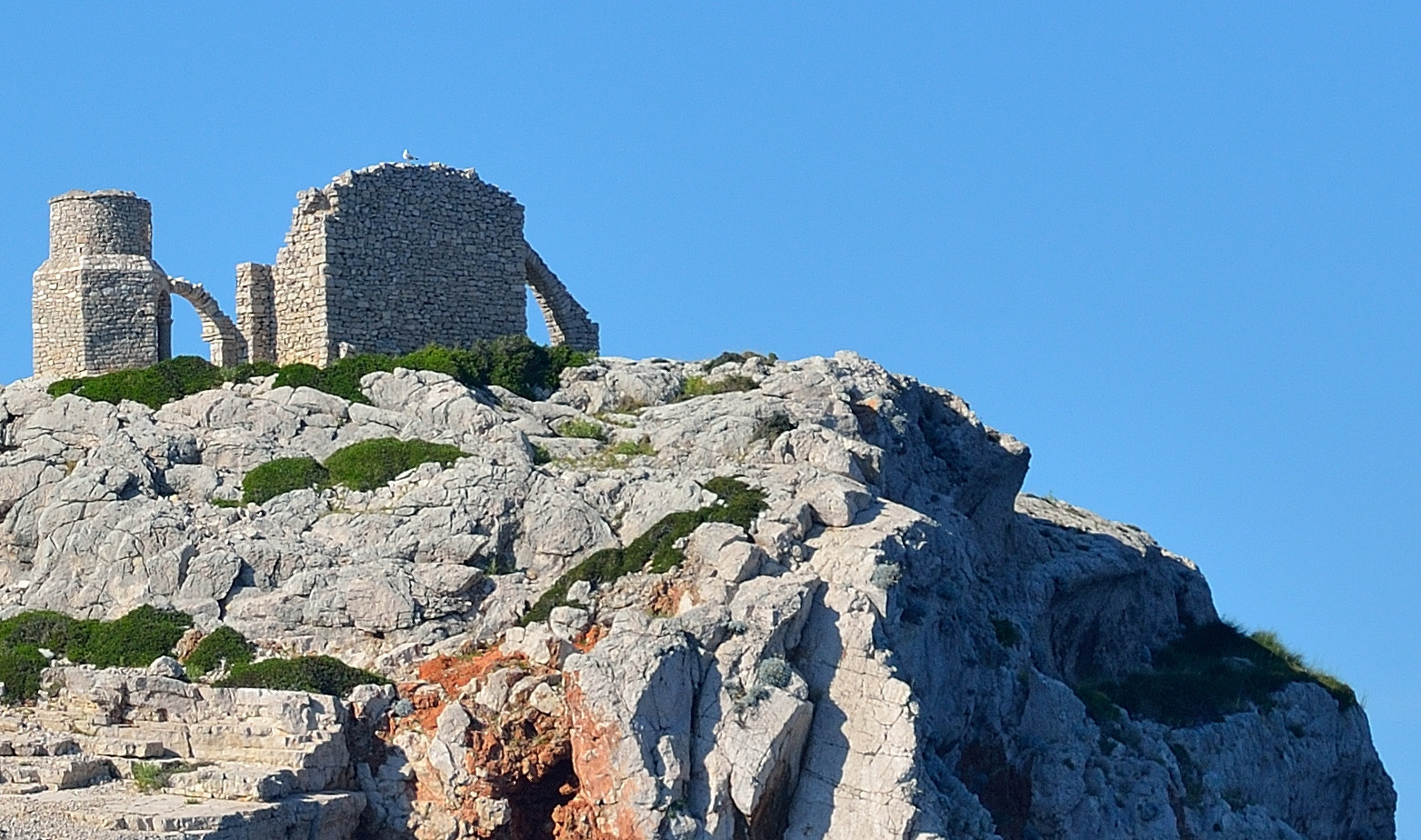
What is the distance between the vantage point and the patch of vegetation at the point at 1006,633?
47.9 m

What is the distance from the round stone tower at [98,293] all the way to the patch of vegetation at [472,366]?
4.90 m

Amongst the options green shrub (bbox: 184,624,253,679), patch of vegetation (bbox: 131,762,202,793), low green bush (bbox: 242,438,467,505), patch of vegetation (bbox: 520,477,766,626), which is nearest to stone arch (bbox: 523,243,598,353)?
low green bush (bbox: 242,438,467,505)

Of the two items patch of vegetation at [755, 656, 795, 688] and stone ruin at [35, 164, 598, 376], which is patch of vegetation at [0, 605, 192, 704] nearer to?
patch of vegetation at [755, 656, 795, 688]

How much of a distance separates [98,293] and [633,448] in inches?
489

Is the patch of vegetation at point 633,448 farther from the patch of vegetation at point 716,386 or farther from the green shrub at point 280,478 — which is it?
→ the green shrub at point 280,478

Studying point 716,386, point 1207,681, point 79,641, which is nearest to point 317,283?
point 716,386

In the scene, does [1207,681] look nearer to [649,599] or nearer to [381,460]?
[649,599]

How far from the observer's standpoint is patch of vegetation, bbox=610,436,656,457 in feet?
156

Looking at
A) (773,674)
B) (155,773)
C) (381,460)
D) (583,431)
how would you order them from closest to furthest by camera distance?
(155,773) → (773,674) → (381,460) → (583,431)

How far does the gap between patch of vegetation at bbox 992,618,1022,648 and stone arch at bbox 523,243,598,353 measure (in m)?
12.6

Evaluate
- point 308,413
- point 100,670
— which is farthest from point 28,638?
point 308,413

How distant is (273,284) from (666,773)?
18.6m

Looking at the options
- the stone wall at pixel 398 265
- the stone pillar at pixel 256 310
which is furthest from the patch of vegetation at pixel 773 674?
the stone pillar at pixel 256 310

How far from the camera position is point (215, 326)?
54.5 m
